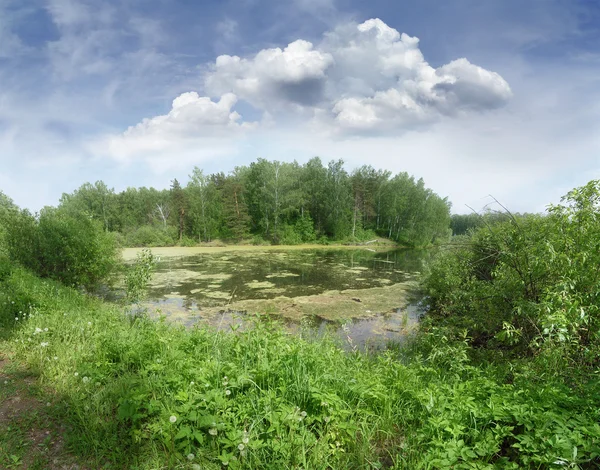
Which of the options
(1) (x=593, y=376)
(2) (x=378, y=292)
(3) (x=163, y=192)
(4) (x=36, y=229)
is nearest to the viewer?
(1) (x=593, y=376)

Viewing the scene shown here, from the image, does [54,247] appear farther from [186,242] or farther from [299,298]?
[186,242]

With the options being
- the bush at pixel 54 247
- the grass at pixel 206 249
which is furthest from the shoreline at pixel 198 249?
the bush at pixel 54 247

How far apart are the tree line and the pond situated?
22.9 metres

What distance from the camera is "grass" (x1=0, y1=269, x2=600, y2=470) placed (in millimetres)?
2148

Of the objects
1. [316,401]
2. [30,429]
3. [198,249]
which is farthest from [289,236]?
[316,401]

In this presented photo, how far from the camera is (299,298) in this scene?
40.1 feet

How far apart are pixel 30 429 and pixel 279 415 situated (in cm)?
251

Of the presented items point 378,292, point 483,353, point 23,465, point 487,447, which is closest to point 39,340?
point 23,465

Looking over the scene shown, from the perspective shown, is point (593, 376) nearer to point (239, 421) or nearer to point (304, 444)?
point (304, 444)

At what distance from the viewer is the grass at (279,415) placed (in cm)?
215

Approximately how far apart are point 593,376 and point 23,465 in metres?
5.07

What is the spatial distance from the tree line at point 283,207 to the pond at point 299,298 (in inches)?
901

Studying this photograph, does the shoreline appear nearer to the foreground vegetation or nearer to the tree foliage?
the foreground vegetation

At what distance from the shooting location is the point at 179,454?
239 centimetres
